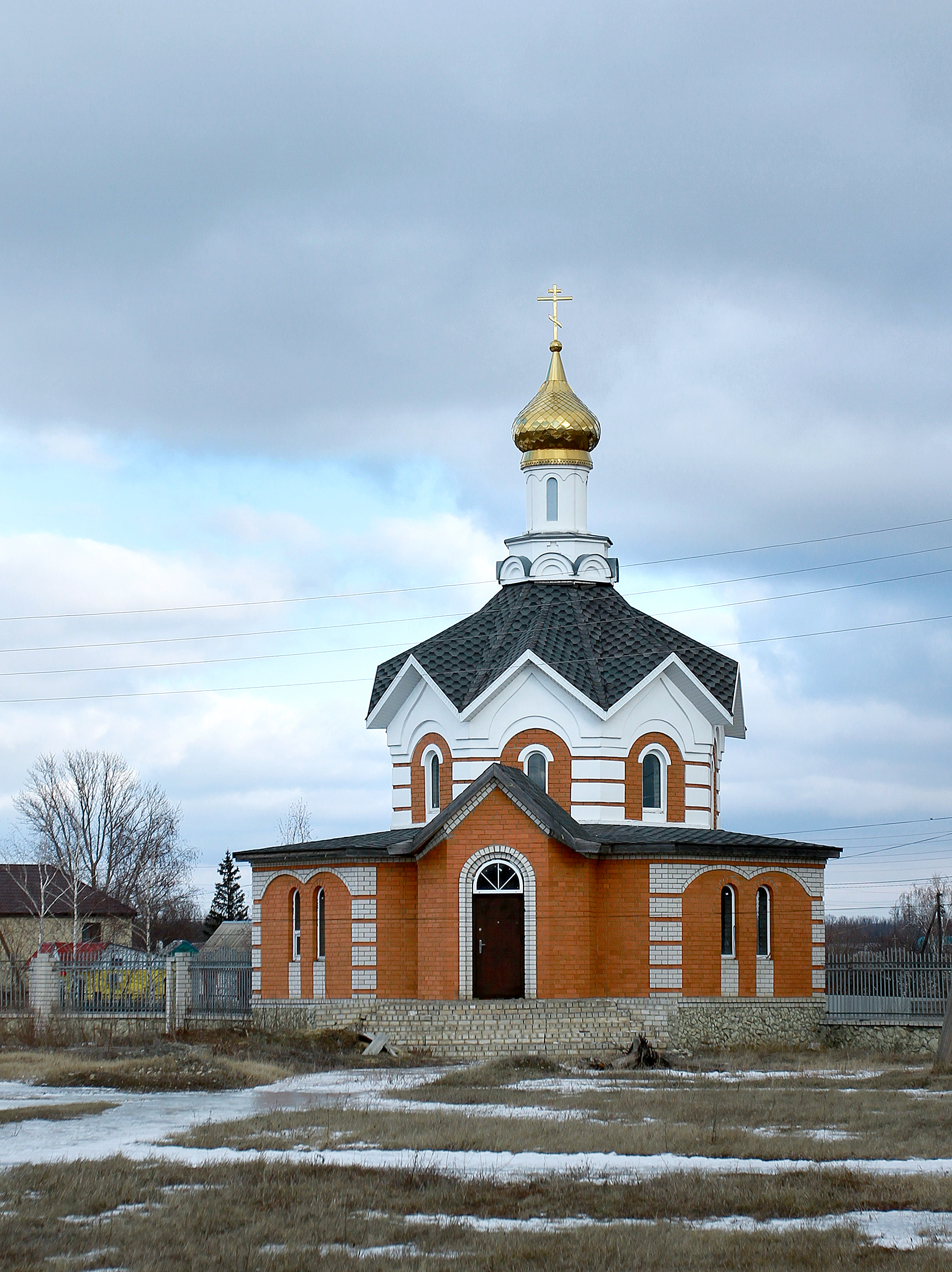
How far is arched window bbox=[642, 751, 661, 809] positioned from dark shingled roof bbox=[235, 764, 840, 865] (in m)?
0.53

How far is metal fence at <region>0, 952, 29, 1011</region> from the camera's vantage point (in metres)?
30.6

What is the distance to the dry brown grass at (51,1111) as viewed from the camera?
15805mm

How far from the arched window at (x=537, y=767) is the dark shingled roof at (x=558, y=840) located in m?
0.26

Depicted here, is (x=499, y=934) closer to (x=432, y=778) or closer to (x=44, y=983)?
(x=432, y=778)

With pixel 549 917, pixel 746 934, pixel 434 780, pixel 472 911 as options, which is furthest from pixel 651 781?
pixel 472 911

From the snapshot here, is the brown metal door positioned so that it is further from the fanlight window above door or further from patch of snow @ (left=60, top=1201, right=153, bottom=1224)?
patch of snow @ (left=60, top=1201, right=153, bottom=1224)

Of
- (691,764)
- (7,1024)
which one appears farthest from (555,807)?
(7,1024)

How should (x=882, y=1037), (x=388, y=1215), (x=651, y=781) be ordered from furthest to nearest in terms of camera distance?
1. (x=651, y=781)
2. (x=882, y=1037)
3. (x=388, y=1215)

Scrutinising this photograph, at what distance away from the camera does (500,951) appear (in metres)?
26.2

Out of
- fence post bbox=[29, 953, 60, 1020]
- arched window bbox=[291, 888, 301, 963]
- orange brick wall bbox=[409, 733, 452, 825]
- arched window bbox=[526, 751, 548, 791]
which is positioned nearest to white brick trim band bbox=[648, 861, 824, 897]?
arched window bbox=[526, 751, 548, 791]

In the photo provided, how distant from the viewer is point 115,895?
5706 cm

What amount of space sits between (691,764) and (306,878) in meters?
7.07

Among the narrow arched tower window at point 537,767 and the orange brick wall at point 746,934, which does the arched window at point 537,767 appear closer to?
the narrow arched tower window at point 537,767

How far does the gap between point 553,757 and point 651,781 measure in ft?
6.20
